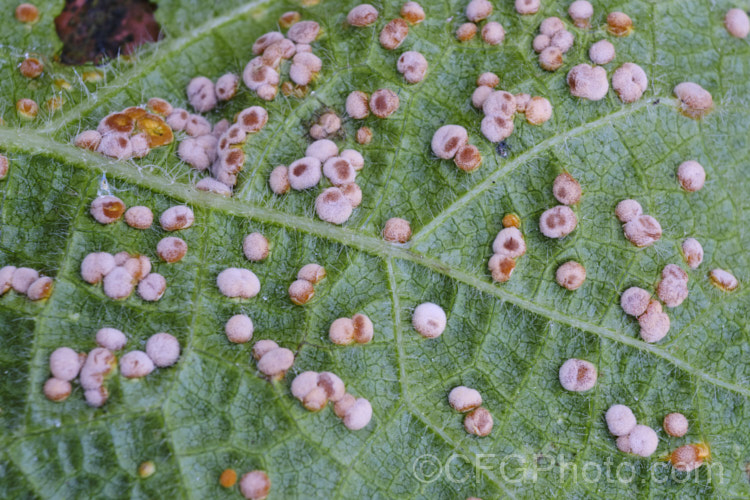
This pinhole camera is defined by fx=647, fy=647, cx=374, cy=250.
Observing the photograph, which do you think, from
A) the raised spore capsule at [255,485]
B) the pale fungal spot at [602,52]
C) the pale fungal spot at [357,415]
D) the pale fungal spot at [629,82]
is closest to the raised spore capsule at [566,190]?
the pale fungal spot at [629,82]

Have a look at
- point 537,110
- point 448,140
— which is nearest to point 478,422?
point 448,140

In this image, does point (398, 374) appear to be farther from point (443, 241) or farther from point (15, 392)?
point (15, 392)

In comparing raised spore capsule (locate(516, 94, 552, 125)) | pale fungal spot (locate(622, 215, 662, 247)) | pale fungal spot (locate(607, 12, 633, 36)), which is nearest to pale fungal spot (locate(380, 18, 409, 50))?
raised spore capsule (locate(516, 94, 552, 125))

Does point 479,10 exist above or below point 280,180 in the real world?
above

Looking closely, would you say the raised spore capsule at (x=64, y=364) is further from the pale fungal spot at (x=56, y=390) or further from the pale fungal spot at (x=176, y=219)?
the pale fungal spot at (x=176, y=219)

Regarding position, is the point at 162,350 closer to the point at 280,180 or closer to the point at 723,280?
the point at 280,180

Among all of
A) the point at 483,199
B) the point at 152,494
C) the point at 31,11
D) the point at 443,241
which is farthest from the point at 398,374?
the point at 31,11
